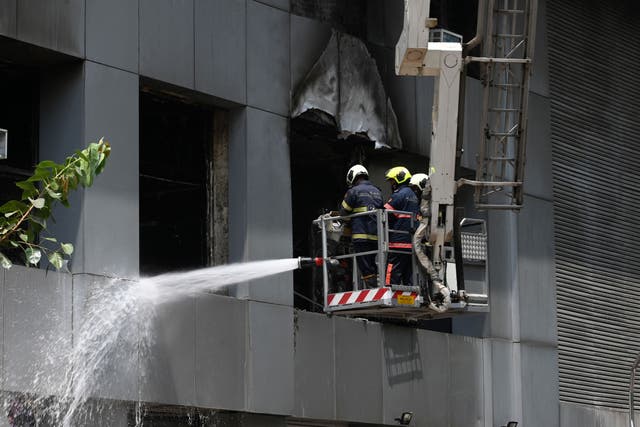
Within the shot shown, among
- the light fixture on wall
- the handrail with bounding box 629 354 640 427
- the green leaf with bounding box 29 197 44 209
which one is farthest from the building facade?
the green leaf with bounding box 29 197 44 209

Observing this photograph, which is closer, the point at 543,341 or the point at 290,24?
the point at 290,24

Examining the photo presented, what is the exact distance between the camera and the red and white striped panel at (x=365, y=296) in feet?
60.1

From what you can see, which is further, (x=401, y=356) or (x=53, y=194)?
(x=401, y=356)

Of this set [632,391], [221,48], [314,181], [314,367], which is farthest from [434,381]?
[221,48]

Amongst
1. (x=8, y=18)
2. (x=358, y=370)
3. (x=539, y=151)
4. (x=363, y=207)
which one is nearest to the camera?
(x=8, y=18)

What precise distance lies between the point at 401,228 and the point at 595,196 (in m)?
6.57

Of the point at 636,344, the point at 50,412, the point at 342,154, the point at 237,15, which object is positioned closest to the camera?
the point at 50,412

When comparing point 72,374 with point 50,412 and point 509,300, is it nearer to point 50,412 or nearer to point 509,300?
point 50,412

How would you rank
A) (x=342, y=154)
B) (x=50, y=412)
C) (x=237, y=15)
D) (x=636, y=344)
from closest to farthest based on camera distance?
1. (x=50, y=412)
2. (x=237, y=15)
3. (x=342, y=154)
4. (x=636, y=344)

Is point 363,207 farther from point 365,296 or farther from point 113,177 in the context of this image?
point 113,177

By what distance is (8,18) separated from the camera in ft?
51.2

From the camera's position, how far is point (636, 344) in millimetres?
24875

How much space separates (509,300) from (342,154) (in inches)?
136

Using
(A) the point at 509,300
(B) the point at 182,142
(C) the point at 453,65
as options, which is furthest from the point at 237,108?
(A) the point at 509,300
